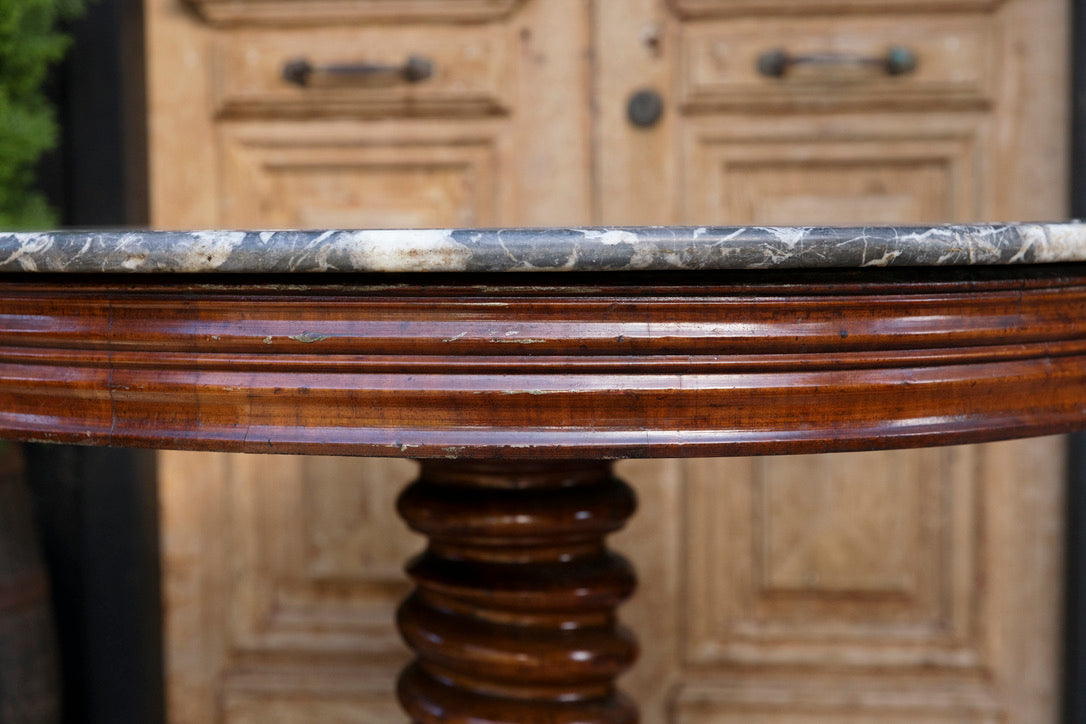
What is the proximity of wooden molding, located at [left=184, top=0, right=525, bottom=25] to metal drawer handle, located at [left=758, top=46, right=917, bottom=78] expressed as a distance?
10.7 inches

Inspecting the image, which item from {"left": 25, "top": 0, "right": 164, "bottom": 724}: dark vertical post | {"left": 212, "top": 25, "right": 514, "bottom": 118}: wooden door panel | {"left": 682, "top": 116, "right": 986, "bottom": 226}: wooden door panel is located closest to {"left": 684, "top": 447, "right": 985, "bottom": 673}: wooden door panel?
{"left": 682, "top": 116, "right": 986, "bottom": 226}: wooden door panel

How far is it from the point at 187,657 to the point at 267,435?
85 centimetres

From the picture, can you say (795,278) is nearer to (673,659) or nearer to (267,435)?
(267,435)

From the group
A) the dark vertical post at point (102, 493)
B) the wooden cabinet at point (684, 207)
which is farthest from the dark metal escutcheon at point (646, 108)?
the dark vertical post at point (102, 493)

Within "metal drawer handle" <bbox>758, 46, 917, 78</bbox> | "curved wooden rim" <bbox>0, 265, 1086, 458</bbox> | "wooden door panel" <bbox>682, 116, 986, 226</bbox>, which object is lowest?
"curved wooden rim" <bbox>0, 265, 1086, 458</bbox>

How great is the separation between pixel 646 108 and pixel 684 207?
0.36ft

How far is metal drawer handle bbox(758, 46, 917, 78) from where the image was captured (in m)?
0.94

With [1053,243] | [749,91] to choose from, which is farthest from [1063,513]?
[1053,243]

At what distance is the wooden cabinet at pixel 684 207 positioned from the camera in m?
0.96

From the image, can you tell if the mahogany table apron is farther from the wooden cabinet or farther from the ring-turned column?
the wooden cabinet

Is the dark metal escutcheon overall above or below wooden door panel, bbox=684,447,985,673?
above

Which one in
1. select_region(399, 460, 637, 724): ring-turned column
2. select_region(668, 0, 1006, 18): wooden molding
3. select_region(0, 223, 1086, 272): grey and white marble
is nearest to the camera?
select_region(0, 223, 1086, 272): grey and white marble

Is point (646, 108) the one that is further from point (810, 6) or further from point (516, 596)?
point (516, 596)

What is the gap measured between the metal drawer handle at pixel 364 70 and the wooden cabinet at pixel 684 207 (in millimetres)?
12
